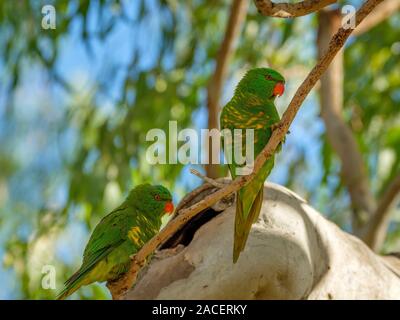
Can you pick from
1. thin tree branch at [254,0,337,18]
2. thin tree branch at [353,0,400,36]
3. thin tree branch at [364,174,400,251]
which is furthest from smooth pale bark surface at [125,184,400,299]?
thin tree branch at [353,0,400,36]

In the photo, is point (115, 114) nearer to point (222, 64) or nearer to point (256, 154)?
point (222, 64)

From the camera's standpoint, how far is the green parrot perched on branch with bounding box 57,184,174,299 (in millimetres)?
2649

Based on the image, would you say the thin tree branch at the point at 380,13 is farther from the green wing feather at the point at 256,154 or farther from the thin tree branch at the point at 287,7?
the thin tree branch at the point at 287,7

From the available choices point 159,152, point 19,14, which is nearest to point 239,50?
point 159,152

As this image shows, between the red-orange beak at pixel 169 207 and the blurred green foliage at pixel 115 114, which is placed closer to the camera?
the red-orange beak at pixel 169 207

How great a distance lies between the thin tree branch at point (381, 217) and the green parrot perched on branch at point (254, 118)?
160 cm

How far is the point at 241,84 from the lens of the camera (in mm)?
2672

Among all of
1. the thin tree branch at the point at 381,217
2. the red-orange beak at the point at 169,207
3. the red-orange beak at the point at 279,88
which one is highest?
the red-orange beak at the point at 279,88

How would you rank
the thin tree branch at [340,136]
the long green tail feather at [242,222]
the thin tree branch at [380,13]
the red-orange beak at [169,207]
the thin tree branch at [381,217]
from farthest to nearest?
1. the thin tree branch at [380,13]
2. the thin tree branch at [340,136]
3. the thin tree branch at [381,217]
4. the red-orange beak at [169,207]
5. the long green tail feather at [242,222]

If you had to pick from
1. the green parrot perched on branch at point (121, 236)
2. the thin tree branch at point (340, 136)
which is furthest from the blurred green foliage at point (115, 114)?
the green parrot perched on branch at point (121, 236)

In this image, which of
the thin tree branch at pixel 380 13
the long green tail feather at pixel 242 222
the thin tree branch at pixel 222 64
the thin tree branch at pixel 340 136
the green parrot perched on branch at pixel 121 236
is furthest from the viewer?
the thin tree branch at pixel 380 13

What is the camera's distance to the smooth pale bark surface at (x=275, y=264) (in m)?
2.29

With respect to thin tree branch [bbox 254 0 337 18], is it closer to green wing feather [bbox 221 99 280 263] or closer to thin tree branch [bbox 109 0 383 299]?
thin tree branch [bbox 109 0 383 299]

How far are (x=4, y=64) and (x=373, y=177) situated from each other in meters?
2.54
